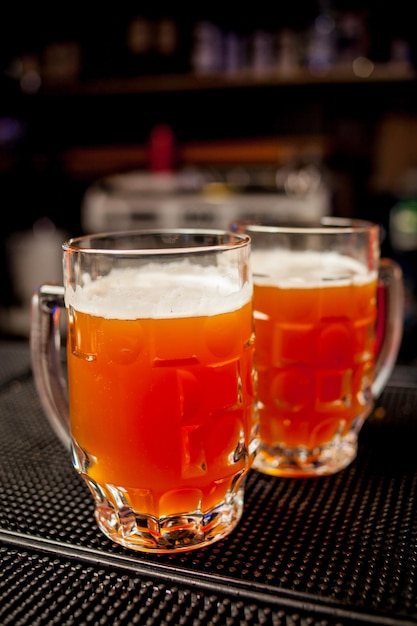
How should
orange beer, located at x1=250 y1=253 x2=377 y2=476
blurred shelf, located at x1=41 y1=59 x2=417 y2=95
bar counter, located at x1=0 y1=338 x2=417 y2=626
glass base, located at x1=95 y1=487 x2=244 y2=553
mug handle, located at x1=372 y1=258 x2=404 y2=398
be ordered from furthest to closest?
blurred shelf, located at x1=41 y1=59 x2=417 y2=95 → mug handle, located at x1=372 y1=258 x2=404 y2=398 → orange beer, located at x1=250 y1=253 x2=377 y2=476 → glass base, located at x1=95 y1=487 x2=244 y2=553 → bar counter, located at x1=0 y1=338 x2=417 y2=626

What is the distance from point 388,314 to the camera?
919mm

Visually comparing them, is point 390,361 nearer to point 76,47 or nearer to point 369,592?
point 369,592

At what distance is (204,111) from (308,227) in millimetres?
3052

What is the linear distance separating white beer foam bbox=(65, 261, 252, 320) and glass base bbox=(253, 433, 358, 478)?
9.9 inches

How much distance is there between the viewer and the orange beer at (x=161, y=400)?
62cm

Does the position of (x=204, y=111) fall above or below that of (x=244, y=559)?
above

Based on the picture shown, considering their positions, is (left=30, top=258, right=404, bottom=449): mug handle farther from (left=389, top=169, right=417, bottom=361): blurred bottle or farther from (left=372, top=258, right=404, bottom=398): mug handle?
(left=389, top=169, right=417, bottom=361): blurred bottle

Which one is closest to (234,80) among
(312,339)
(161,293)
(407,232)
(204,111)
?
(204,111)

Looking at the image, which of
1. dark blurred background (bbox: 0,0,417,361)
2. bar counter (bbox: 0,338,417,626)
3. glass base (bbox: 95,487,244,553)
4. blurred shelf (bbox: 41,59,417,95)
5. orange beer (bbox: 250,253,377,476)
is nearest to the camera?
Answer: bar counter (bbox: 0,338,417,626)

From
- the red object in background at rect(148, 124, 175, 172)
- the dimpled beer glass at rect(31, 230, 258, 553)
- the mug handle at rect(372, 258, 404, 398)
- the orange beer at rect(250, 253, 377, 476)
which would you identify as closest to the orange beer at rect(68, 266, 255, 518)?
the dimpled beer glass at rect(31, 230, 258, 553)

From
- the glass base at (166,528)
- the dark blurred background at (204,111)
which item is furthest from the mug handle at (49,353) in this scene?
the dark blurred background at (204,111)

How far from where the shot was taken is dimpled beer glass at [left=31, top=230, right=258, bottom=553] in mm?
619

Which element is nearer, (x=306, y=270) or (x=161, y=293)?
(x=161, y=293)

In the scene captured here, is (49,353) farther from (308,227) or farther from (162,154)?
(162,154)
